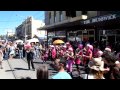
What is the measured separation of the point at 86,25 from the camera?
20.7 metres

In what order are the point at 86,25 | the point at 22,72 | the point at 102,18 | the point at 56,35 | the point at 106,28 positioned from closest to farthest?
the point at 22,72, the point at 102,18, the point at 106,28, the point at 86,25, the point at 56,35

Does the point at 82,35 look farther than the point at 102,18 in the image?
Yes

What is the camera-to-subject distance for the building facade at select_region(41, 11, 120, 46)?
16.6m

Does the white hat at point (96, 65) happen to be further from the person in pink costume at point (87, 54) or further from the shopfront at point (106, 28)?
the shopfront at point (106, 28)

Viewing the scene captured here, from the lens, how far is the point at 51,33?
36156 mm

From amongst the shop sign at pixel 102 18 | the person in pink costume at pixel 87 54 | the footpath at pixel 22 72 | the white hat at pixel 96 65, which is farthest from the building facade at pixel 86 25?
the white hat at pixel 96 65

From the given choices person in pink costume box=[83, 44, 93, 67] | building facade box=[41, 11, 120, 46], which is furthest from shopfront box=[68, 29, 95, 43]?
person in pink costume box=[83, 44, 93, 67]

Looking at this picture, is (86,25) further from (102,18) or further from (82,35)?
(102,18)

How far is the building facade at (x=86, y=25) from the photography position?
16609 mm

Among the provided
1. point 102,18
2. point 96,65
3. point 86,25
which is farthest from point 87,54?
point 86,25

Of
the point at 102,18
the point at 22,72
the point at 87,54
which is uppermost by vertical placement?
the point at 102,18

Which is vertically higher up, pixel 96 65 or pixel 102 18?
pixel 102 18
